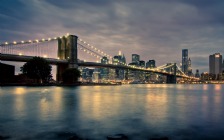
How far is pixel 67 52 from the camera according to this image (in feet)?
326

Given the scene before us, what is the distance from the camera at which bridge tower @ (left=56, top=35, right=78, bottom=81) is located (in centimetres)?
9653

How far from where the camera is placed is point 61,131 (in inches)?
491

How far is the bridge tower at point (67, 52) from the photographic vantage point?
3800 inches

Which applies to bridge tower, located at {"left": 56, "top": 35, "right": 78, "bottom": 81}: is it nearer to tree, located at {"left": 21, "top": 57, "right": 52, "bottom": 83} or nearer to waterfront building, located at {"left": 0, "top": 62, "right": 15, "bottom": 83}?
tree, located at {"left": 21, "top": 57, "right": 52, "bottom": 83}

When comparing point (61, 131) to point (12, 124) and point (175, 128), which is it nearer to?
point (12, 124)

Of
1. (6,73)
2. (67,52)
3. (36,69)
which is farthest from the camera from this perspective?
(67,52)

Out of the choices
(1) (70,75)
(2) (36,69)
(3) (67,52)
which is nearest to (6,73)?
(2) (36,69)

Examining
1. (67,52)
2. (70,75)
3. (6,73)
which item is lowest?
(70,75)

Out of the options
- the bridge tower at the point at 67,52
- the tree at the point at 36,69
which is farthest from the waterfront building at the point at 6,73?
the bridge tower at the point at 67,52

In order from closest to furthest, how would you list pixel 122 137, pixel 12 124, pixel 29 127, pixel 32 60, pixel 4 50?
pixel 122 137
pixel 29 127
pixel 12 124
pixel 32 60
pixel 4 50

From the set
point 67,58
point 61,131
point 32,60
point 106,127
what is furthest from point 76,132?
point 67,58

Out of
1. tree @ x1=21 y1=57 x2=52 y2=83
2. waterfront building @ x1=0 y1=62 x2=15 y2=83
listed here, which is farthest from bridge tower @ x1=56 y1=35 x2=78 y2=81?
waterfront building @ x1=0 y1=62 x2=15 y2=83

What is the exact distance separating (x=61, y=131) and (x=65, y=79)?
77.0m

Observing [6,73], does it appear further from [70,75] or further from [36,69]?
[70,75]
